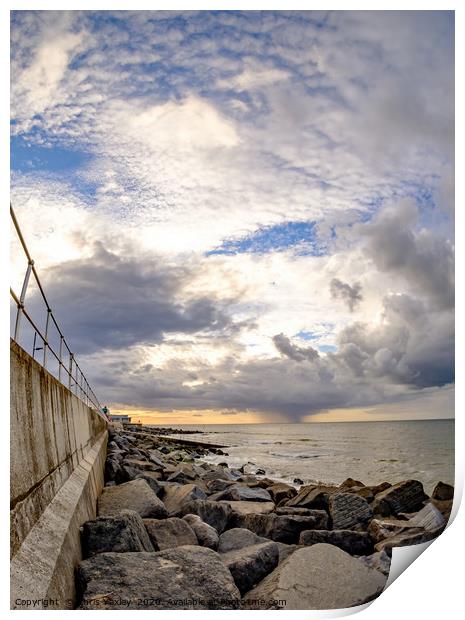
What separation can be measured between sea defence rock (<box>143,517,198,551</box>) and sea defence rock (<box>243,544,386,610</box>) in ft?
3.01

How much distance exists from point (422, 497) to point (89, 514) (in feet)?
21.5

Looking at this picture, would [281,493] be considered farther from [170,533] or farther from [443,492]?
[170,533]

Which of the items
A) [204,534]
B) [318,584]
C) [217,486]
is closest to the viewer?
[318,584]

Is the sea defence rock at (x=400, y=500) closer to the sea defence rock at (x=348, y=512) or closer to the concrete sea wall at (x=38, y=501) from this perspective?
the sea defence rock at (x=348, y=512)

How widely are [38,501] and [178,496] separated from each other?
4435 mm

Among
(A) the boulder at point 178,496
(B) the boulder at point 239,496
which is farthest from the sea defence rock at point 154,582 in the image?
(B) the boulder at point 239,496

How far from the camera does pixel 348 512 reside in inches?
280

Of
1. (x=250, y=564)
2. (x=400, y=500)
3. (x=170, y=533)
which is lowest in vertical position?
(x=400, y=500)

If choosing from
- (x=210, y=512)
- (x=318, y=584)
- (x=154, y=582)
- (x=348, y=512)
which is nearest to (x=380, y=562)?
(x=318, y=584)

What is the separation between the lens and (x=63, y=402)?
4.37 meters

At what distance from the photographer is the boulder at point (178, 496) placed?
661 cm
